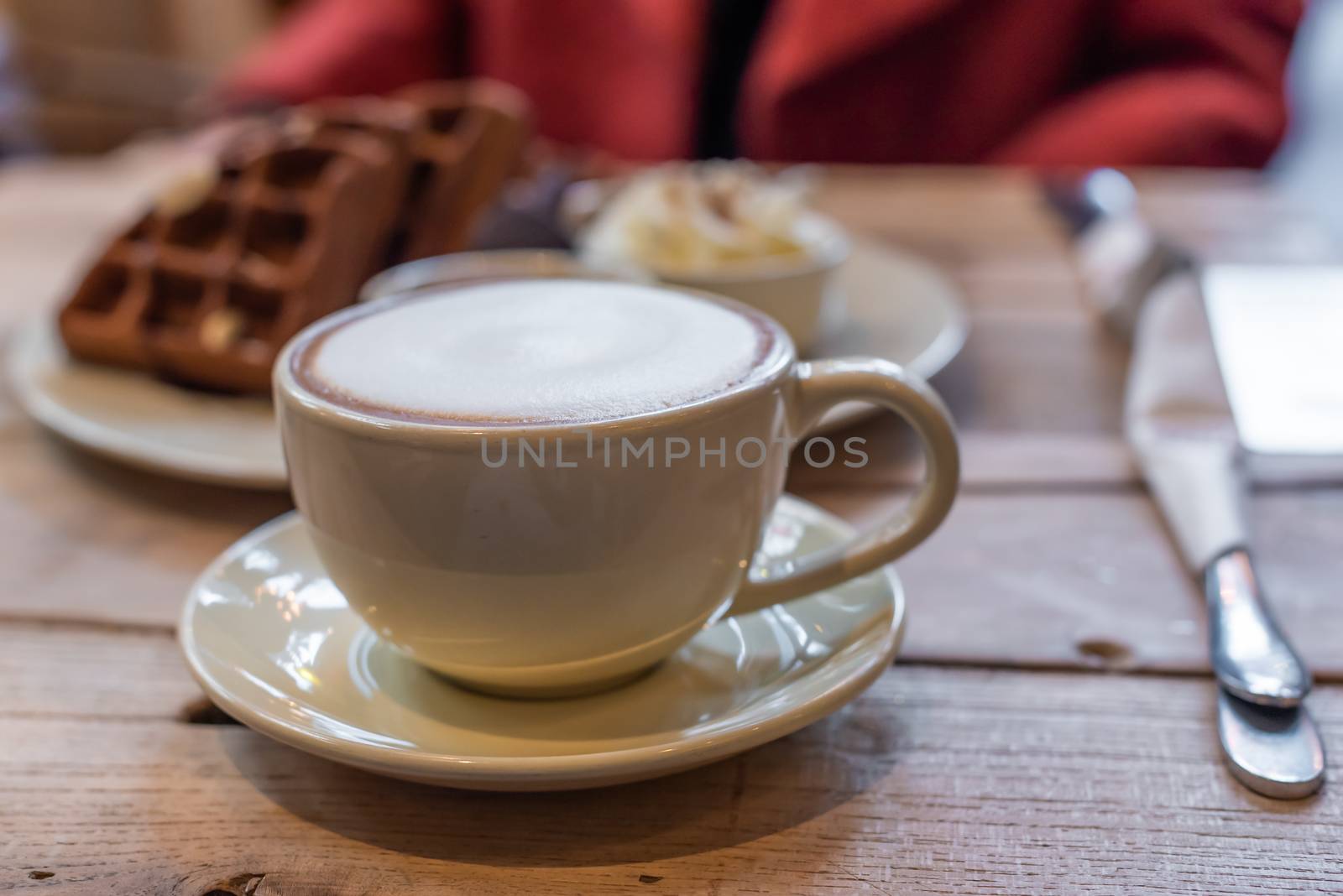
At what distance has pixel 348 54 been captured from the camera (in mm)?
1928

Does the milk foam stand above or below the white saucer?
above

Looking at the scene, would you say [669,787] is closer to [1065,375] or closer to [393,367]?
[393,367]

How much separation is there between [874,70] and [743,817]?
1.73 m

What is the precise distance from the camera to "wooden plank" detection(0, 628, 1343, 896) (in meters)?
0.36

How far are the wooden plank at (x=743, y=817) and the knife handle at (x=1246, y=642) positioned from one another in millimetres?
→ 20

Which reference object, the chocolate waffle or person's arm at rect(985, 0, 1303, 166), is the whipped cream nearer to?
the chocolate waffle

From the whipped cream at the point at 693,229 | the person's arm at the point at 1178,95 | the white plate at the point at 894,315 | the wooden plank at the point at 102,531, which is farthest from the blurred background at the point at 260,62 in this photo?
A: the wooden plank at the point at 102,531

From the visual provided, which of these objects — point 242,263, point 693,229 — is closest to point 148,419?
point 242,263

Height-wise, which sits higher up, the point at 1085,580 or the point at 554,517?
the point at 554,517

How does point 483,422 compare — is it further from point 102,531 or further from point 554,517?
point 102,531

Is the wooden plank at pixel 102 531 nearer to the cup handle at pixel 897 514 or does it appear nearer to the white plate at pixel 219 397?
the white plate at pixel 219 397

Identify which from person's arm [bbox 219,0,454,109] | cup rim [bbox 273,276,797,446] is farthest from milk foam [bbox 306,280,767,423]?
person's arm [bbox 219,0,454,109]

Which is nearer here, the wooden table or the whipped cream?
the wooden table

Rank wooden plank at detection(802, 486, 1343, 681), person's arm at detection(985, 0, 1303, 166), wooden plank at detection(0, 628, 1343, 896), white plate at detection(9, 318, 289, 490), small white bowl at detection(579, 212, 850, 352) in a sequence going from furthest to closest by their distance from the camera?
1. person's arm at detection(985, 0, 1303, 166)
2. small white bowl at detection(579, 212, 850, 352)
3. white plate at detection(9, 318, 289, 490)
4. wooden plank at detection(802, 486, 1343, 681)
5. wooden plank at detection(0, 628, 1343, 896)
